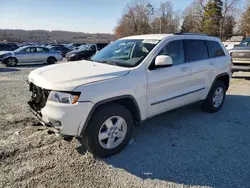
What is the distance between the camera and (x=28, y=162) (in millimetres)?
3061

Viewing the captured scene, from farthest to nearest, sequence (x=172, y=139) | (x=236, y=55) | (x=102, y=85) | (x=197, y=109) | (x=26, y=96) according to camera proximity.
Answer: (x=236, y=55), (x=26, y=96), (x=197, y=109), (x=172, y=139), (x=102, y=85)

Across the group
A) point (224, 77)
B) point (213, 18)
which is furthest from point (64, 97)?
point (213, 18)

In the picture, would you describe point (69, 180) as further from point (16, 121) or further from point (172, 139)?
point (16, 121)

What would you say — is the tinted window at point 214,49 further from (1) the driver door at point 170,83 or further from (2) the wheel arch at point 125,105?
(2) the wheel arch at point 125,105

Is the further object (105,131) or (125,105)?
(125,105)

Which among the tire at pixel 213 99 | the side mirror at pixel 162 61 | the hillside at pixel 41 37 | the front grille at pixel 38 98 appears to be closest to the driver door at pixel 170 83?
the side mirror at pixel 162 61

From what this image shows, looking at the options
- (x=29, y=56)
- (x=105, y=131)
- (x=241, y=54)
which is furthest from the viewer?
(x=29, y=56)

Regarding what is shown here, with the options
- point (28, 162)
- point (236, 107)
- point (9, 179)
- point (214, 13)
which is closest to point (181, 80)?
point (236, 107)

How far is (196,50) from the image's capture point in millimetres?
4488

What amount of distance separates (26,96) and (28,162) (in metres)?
3.88

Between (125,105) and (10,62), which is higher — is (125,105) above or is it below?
above

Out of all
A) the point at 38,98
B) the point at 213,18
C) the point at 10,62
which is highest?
the point at 213,18

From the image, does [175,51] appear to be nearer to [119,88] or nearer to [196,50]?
[196,50]

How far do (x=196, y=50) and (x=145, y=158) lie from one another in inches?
100
